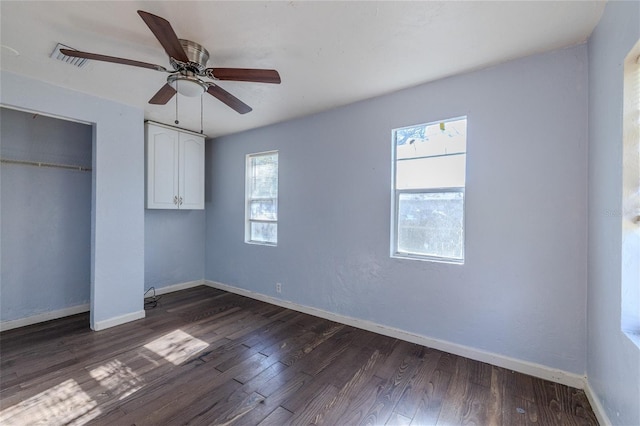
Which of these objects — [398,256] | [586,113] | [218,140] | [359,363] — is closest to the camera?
[586,113]

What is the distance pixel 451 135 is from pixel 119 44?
268 centimetres

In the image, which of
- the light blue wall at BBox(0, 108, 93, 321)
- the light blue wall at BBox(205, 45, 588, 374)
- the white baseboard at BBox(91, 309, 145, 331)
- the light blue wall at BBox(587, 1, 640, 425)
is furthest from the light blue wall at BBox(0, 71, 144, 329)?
the light blue wall at BBox(587, 1, 640, 425)

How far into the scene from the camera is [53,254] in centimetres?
321

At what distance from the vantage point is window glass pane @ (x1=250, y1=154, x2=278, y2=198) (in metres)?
3.84

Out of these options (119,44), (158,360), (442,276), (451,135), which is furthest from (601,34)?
(158,360)

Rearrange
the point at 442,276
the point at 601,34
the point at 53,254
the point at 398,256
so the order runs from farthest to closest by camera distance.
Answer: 1. the point at 53,254
2. the point at 398,256
3. the point at 442,276
4. the point at 601,34

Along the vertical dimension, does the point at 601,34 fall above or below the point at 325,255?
above

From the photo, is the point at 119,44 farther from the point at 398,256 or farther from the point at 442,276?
the point at 442,276

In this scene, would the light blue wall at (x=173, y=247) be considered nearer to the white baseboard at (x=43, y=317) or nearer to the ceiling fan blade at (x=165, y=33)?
the white baseboard at (x=43, y=317)

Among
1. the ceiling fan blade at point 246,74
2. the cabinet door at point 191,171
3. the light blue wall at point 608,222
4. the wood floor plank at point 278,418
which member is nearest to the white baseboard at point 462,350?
the light blue wall at point 608,222

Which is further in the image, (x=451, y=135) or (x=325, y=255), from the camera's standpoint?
(x=325, y=255)

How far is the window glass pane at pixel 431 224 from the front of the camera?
8.00ft

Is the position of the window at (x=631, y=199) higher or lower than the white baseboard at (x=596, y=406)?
higher

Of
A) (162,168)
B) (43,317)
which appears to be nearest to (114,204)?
(162,168)
